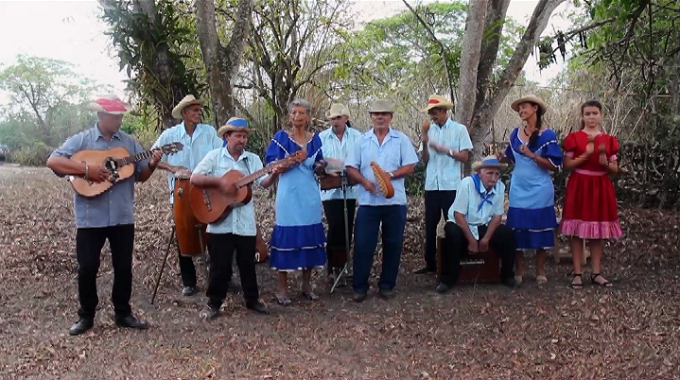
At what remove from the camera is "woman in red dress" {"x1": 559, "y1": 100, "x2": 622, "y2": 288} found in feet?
23.0

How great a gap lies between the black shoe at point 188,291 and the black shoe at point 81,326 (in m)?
1.33

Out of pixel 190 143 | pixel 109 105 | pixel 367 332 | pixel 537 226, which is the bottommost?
pixel 367 332

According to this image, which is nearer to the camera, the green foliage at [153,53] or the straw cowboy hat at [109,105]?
the straw cowboy hat at [109,105]

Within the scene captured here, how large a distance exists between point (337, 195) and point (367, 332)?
1758 millimetres

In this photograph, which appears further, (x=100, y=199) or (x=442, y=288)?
(x=442, y=288)

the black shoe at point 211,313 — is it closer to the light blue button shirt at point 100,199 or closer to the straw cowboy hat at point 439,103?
the light blue button shirt at point 100,199

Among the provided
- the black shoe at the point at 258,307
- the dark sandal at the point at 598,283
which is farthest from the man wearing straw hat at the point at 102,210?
the dark sandal at the point at 598,283

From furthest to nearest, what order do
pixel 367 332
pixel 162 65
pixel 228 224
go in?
1. pixel 162 65
2. pixel 228 224
3. pixel 367 332

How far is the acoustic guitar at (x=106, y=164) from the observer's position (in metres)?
5.71

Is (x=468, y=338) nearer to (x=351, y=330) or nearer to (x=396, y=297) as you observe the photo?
(x=351, y=330)

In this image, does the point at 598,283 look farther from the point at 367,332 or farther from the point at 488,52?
the point at 488,52

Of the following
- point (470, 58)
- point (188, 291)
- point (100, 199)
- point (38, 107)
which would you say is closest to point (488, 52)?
point (470, 58)

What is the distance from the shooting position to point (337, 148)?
7.49m

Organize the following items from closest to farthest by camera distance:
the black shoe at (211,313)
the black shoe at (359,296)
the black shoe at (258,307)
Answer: the black shoe at (211,313)
the black shoe at (258,307)
the black shoe at (359,296)
